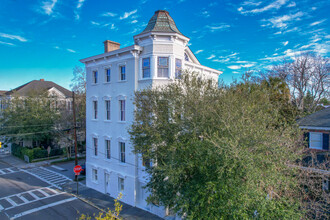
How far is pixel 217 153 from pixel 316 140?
43.5 feet

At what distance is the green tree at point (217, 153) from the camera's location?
7.79 metres

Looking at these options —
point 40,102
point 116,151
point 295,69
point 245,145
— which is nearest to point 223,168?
point 245,145

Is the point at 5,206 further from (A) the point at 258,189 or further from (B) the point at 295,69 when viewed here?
(B) the point at 295,69

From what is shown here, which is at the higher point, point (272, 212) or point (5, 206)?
point (272, 212)

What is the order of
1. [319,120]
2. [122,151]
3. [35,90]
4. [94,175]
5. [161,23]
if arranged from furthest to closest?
[35,90]
[94,175]
[122,151]
[319,120]
[161,23]

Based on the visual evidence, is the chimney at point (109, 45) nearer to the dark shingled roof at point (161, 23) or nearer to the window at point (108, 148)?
the dark shingled roof at point (161, 23)

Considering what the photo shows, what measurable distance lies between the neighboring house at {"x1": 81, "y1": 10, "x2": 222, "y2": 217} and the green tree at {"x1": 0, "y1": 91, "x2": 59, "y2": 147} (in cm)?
1546

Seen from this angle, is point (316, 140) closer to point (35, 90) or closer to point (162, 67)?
point (162, 67)

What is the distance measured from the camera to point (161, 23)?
53.7 feet

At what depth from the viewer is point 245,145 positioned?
8703 millimetres

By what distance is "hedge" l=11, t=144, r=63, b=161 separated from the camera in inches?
1225

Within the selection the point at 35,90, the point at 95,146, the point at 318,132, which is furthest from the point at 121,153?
the point at 35,90

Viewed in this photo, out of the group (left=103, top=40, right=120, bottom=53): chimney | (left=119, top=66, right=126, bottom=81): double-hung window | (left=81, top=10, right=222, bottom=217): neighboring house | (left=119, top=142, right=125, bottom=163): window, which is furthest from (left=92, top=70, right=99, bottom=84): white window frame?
(left=119, top=142, right=125, bottom=163): window

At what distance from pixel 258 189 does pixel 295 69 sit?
29395 mm
